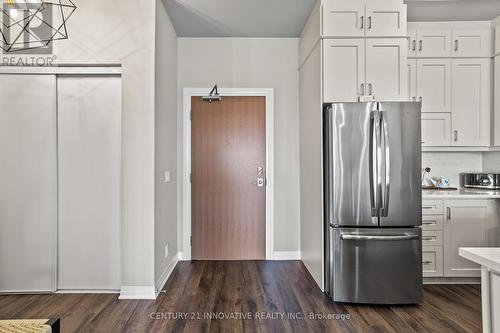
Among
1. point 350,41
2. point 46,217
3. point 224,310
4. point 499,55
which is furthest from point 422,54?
point 46,217

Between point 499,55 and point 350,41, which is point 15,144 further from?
point 499,55

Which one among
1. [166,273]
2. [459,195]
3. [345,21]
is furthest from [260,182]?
[459,195]

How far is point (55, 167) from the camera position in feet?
9.52

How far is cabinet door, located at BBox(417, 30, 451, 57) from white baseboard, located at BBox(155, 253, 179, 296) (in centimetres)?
355

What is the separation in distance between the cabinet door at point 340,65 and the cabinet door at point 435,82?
3.07 feet

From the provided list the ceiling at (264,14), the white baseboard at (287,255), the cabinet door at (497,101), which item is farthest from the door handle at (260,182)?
the cabinet door at (497,101)

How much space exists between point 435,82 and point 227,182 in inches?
102

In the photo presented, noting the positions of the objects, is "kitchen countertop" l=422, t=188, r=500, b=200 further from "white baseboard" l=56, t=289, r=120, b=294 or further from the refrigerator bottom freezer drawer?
"white baseboard" l=56, t=289, r=120, b=294

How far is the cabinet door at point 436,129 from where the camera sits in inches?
132

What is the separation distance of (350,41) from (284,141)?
1.44 meters

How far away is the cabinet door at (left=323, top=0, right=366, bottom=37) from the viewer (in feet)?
9.37

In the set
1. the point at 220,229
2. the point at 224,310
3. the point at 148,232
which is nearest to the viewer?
the point at 224,310

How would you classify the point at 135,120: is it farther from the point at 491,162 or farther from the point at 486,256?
the point at 491,162

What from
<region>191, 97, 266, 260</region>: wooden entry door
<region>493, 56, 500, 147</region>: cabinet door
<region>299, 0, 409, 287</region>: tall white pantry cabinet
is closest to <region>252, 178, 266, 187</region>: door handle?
<region>191, 97, 266, 260</region>: wooden entry door
